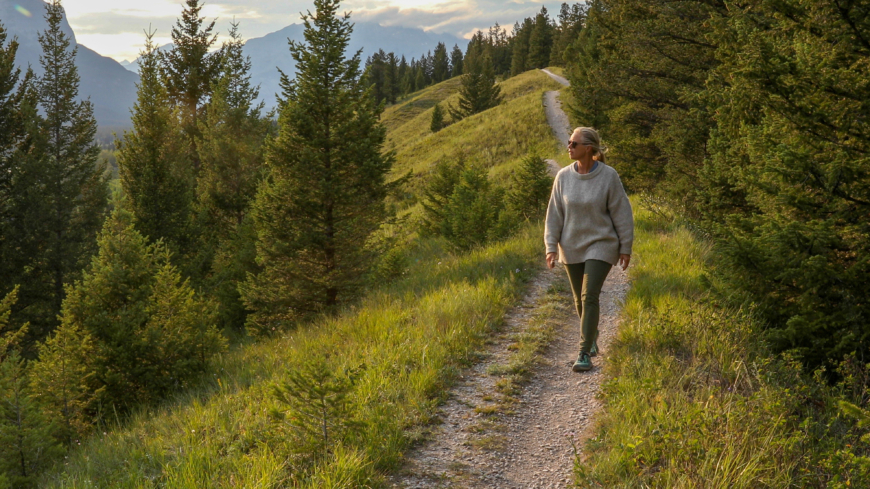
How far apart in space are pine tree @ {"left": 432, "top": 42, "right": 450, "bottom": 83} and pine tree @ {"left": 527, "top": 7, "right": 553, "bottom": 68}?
34453 mm

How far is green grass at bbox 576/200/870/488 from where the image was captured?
2713mm

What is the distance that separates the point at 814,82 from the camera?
4238 mm

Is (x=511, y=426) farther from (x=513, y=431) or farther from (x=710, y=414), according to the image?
(x=710, y=414)

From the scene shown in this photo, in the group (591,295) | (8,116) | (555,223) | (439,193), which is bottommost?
(591,295)

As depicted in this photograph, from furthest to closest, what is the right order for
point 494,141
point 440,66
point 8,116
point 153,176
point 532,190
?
point 440,66
point 494,141
point 8,116
point 153,176
point 532,190

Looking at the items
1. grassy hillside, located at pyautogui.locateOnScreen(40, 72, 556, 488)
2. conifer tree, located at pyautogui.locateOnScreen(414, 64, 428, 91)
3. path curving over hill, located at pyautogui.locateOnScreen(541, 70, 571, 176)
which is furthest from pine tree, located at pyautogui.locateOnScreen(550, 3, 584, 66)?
grassy hillside, located at pyautogui.locateOnScreen(40, 72, 556, 488)

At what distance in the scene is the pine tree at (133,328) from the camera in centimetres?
720

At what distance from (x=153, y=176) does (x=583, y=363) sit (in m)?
15.1

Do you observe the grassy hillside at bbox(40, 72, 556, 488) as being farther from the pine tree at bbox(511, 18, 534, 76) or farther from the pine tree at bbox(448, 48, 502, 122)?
the pine tree at bbox(511, 18, 534, 76)

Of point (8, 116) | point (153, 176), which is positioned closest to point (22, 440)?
point (153, 176)

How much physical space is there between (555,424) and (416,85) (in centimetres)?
9956

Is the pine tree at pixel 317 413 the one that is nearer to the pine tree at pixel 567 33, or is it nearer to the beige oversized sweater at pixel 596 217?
the beige oversized sweater at pixel 596 217

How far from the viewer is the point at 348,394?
13.1 ft

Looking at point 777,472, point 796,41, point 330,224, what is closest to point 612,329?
point 777,472
